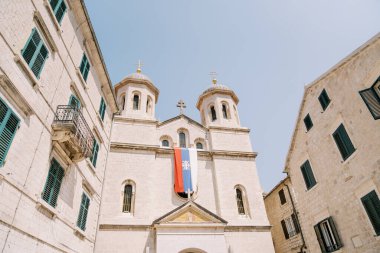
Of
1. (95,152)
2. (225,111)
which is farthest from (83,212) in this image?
(225,111)

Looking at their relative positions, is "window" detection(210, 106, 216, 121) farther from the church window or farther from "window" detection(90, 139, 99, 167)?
"window" detection(90, 139, 99, 167)

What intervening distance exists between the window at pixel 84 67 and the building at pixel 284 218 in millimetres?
16705

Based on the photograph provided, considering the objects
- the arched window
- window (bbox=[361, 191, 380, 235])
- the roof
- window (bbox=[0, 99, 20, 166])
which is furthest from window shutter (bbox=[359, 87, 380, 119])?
the arched window

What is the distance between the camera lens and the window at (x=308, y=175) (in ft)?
46.7

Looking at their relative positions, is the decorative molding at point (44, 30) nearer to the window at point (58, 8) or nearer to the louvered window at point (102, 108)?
the window at point (58, 8)

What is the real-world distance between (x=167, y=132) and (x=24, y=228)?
16411 mm

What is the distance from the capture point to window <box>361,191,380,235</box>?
971cm

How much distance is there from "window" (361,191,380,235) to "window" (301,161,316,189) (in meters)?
3.79

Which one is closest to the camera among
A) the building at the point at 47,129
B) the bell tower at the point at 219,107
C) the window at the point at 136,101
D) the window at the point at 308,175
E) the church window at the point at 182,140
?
the building at the point at 47,129

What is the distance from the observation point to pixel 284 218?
74.5 feet

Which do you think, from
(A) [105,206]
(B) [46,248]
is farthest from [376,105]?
(A) [105,206]

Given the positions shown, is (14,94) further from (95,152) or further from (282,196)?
(282,196)

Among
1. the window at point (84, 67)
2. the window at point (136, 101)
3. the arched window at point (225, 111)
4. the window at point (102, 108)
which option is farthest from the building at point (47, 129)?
the arched window at point (225, 111)

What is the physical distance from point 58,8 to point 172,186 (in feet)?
46.6
